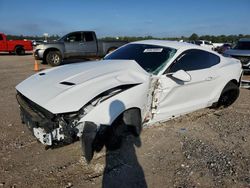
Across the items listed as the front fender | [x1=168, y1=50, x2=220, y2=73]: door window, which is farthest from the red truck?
the front fender

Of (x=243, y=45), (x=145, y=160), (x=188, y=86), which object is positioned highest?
(x=243, y=45)

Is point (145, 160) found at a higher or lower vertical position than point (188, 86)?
lower

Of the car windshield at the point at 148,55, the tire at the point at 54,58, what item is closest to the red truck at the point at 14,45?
the tire at the point at 54,58

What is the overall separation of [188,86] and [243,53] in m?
8.80

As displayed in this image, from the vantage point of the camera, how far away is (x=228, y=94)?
250 inches

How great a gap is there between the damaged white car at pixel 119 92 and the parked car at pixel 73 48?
35.9 ft

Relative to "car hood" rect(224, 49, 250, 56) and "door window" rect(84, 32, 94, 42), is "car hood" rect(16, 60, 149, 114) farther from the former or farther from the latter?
"door window" rect(84, 32, 94, 42)

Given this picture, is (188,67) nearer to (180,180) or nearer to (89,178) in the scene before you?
(180,180)

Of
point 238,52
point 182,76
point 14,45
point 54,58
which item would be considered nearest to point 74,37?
point 54,58

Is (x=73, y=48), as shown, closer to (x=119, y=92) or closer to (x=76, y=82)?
(x=76, y=82)

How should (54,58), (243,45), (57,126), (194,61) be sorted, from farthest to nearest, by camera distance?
(54,58)
(243,45)
(194,61)
(57,126)

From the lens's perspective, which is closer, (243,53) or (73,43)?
(243,53)

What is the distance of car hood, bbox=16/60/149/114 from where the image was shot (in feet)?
11.3

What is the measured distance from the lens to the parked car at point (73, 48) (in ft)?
51.5
